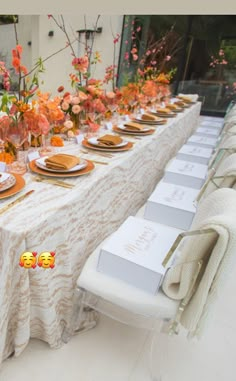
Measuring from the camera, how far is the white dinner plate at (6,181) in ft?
3.03

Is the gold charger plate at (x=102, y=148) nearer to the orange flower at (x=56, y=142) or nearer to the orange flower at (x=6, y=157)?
the orange flower at (x=56, y=142)

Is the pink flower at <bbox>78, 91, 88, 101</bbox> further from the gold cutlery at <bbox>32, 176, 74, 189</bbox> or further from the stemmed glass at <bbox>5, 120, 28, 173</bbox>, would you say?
the gold cutlery at <bbox>32, 176, 74, 189</bbox>

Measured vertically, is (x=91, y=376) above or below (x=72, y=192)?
below

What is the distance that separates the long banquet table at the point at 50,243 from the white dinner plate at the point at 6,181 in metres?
0.06

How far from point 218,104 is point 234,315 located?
5.27 m

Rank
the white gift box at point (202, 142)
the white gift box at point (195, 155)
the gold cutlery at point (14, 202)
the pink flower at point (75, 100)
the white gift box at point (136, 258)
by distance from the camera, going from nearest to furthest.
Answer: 1. the gold cutlery at point (14, 202)
2. the white gift box at point (136, 258)
3. the pink flower at point (75, 100)
4. the white gift box at point (195, 155)
5. the white gift box at point (202, 142)

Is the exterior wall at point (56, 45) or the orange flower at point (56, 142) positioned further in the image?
the exterior wall at point (56, 45)

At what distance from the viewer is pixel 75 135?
167 cm

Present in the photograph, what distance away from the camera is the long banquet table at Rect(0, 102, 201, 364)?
824mm

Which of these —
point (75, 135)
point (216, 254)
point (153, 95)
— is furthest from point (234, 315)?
point (153, 95)

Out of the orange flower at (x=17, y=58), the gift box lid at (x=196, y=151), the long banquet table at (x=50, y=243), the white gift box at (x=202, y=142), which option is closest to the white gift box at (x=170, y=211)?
the long banquet table at (x=50, y=243)

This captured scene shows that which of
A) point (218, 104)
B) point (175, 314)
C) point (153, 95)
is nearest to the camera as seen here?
point (175, 314)

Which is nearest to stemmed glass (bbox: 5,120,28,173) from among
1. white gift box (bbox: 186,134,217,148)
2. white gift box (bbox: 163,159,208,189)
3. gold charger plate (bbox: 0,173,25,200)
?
gold charger plate (bbox: 0,173,25,200)

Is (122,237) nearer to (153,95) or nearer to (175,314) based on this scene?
(175,314)
